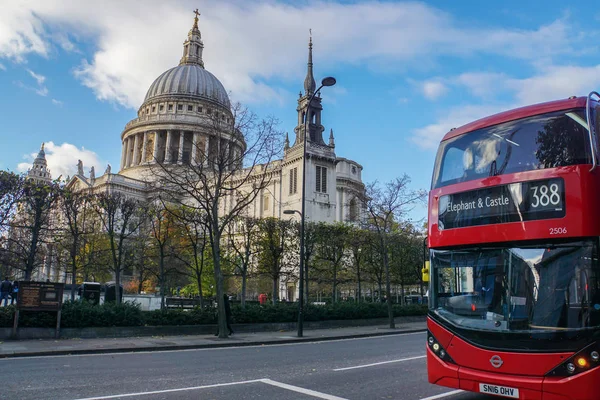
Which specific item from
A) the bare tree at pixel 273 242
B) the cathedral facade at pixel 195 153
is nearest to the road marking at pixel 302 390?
the bare tree at pixel 273 242

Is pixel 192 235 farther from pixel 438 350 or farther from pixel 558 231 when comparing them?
pixel 558 231

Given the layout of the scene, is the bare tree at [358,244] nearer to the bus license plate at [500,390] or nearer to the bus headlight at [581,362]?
the bus license plate at [500,390]

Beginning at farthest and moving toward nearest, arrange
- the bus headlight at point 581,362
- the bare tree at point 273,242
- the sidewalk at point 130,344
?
1. the bare tree at point 273,242
2. the sidewalk at point 130,344
3. the bus headlight at point 581,362

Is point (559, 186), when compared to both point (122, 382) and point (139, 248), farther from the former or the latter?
point (139, 248)

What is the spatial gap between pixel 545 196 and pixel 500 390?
2871 millimetres

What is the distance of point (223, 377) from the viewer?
1027 centimetres

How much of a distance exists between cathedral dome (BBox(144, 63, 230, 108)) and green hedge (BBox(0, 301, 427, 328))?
270 ft

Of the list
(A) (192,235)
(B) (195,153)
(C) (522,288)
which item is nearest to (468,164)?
(C) (522,288)

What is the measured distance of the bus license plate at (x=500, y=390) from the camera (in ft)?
22.9

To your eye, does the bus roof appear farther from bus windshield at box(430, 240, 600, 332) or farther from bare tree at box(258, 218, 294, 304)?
bare tree at box(258, 218, 294, 304)

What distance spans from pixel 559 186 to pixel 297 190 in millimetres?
64143

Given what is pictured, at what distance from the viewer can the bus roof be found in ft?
26.3

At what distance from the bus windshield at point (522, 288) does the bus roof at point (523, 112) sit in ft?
7.68

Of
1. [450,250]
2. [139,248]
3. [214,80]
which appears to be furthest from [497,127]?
[214,80]
